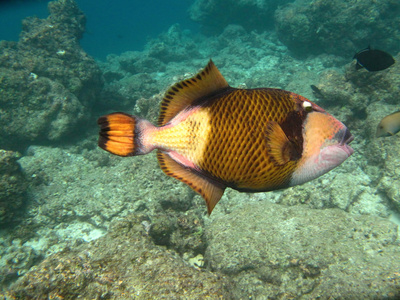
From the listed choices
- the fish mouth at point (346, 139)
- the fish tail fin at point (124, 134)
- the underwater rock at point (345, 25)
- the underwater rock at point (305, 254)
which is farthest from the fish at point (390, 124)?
the underwater rock at point (345, 25)

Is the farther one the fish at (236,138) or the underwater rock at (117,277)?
the underwater rock at (117,277)

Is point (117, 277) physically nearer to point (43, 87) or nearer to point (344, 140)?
point (344, 140)

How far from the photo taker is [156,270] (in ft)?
7.06

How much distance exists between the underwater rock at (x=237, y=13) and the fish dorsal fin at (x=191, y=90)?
20.5 meters

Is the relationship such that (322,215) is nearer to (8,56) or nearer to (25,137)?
(25,137)

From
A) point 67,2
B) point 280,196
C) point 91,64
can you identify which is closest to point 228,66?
point 91,64

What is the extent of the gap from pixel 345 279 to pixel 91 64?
11148 millimetres

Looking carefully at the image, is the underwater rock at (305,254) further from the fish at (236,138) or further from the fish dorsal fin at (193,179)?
the fish at (236,138)

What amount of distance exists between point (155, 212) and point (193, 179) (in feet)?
11.5

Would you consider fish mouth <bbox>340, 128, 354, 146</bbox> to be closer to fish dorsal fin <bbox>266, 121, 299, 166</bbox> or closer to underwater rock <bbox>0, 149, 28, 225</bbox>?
fish dorsal fin <bbox>266, 121, 299, 166</bbox>

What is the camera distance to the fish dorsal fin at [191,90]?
111 cm

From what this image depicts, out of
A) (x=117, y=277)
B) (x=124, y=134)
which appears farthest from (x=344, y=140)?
(x=117, y=277)

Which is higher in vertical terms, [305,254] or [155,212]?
[305,254]

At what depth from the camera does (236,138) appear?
1.04m
